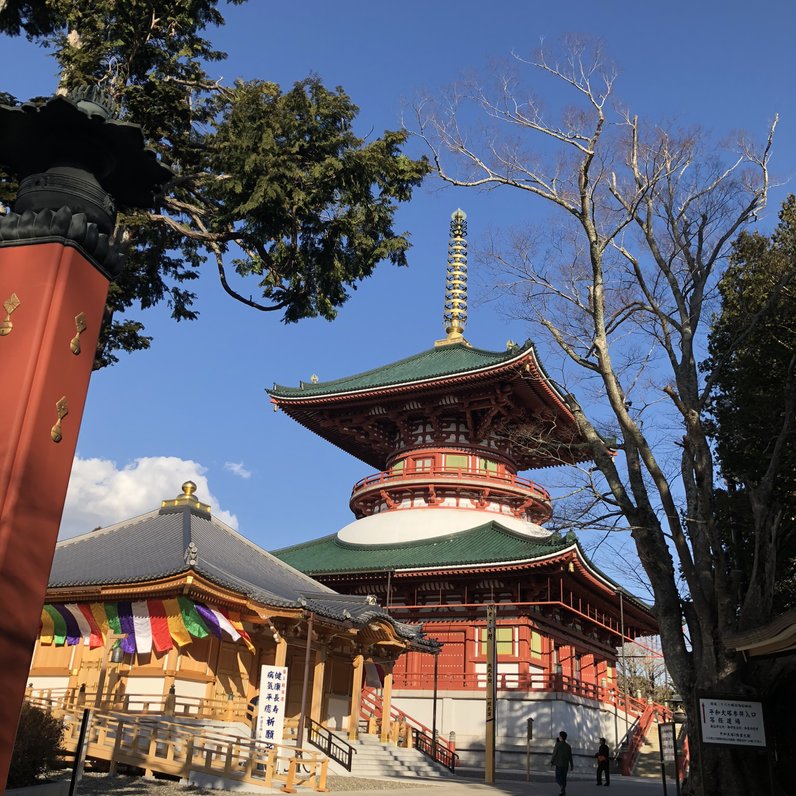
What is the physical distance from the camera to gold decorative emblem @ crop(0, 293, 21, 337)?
5562mm

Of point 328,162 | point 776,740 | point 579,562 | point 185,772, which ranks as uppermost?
point 328,162

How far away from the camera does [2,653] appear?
4.96 meters

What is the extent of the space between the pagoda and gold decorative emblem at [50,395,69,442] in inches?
727

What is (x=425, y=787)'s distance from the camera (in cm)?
1702

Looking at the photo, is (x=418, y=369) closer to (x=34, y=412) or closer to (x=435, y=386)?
(x=435, y=386)

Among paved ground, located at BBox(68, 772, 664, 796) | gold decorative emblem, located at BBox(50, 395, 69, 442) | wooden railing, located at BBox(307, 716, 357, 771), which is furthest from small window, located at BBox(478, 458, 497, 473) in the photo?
gold decorative emblem, located at BBox(50, 395, 69, 442)

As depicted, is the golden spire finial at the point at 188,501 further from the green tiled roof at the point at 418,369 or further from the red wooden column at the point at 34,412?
the red wooden column at the point at 34,412

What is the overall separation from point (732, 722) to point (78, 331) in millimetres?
9456

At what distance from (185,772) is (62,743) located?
262 cm

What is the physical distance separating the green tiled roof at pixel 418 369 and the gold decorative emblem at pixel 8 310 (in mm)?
24214

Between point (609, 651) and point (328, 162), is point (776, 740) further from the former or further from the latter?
point (609, 651)

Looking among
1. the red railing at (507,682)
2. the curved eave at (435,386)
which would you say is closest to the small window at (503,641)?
the red railing at (507,682)

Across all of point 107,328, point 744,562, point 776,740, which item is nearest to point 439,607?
point 744,562

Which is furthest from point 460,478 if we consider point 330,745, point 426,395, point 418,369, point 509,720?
point 330,745
